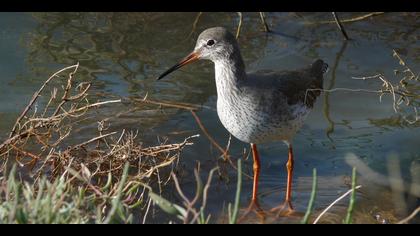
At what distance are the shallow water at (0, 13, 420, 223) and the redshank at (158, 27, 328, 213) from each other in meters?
0.44

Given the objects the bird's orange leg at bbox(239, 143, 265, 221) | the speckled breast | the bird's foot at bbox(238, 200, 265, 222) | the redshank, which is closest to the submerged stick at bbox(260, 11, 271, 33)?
the redshank

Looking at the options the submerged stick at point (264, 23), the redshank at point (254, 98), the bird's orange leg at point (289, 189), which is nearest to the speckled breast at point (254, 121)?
the redshank at point (254, 98)

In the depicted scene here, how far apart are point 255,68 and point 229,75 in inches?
98.3

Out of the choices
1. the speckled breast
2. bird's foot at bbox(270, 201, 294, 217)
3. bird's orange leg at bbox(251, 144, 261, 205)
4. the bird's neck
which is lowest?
bird's foot at bbox(270, 201, 294, 217)

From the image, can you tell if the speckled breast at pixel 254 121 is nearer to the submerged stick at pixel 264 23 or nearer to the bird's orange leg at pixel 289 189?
the bird's orange leg at pixel 289 189

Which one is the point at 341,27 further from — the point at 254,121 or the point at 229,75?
the point at 254,121

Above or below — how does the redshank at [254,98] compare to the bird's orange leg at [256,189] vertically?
above

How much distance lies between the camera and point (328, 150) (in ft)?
21.3

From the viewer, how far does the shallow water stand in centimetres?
597

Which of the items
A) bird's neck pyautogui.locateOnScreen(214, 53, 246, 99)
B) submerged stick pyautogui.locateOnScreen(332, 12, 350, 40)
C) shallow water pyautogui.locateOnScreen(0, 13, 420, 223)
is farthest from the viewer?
submerged stick pyautogui.locateOnScreen(332, 12, 350, 40)

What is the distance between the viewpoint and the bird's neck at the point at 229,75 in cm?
539

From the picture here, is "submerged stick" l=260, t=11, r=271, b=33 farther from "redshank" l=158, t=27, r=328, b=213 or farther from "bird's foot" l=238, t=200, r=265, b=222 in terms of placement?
"bird's foot" l=238, t=200, r=265, b=222

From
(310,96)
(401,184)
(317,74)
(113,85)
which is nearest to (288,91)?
(310,96)
